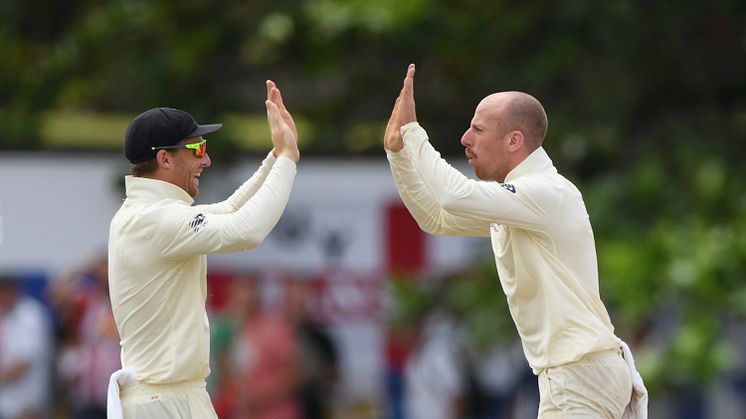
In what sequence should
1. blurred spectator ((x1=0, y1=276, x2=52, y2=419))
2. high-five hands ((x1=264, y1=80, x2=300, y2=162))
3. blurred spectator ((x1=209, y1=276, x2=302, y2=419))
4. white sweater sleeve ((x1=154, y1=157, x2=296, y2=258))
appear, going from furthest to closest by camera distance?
blurred spectator ((x1=209, y1=276, x2=302, y2=419)), blurred spectator ((x1=0, y1=276, x2=52, y2=419)), high-five hands ((x1=264, y1=80, x2=300, y2=162)), white sweater sleeve ((x1=154, y1=157, x2=296, y2=258))

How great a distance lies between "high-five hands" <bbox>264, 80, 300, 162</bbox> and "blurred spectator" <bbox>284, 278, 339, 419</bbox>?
8.01m

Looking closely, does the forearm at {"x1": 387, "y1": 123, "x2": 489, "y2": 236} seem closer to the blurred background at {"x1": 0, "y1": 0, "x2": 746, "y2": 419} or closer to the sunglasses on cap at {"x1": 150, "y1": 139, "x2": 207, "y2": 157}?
the sunglasses on cap at {"x1": 150, "y1": 139, "x2": 207, "y2": 157}

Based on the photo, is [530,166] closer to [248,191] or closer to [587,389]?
[587,389]

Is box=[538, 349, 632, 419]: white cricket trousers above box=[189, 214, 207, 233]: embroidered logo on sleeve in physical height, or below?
below

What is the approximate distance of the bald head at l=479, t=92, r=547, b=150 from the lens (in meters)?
6.59

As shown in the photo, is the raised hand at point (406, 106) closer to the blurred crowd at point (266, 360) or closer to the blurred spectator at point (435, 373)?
the blurred crowd at point (266, 360)

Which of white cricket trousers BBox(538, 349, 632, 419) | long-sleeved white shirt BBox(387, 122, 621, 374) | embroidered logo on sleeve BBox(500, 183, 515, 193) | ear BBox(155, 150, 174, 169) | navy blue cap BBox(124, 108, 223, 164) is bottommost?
white cricket trousers BBox(538, 349, 632, 419)

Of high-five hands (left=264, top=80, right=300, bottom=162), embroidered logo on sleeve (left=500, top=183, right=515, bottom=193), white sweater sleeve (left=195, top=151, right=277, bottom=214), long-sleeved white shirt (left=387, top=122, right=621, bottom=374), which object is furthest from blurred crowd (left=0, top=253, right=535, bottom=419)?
embroidered logo on sleeve (left=500, top=183, right=515, bottom=193)

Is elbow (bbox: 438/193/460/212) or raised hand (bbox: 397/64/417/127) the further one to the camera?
raised hand (bbox: 397/64/417/127)

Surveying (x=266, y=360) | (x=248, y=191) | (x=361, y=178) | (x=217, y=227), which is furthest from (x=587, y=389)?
(x=361, y=178)

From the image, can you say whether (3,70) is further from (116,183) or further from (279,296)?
(279,296)

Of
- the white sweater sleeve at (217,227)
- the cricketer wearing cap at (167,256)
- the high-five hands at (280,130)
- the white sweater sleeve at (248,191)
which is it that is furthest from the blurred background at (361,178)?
the white sweater sleeve at (217,227)

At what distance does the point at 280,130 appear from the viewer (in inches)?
258

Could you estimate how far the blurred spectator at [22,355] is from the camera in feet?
45.4
